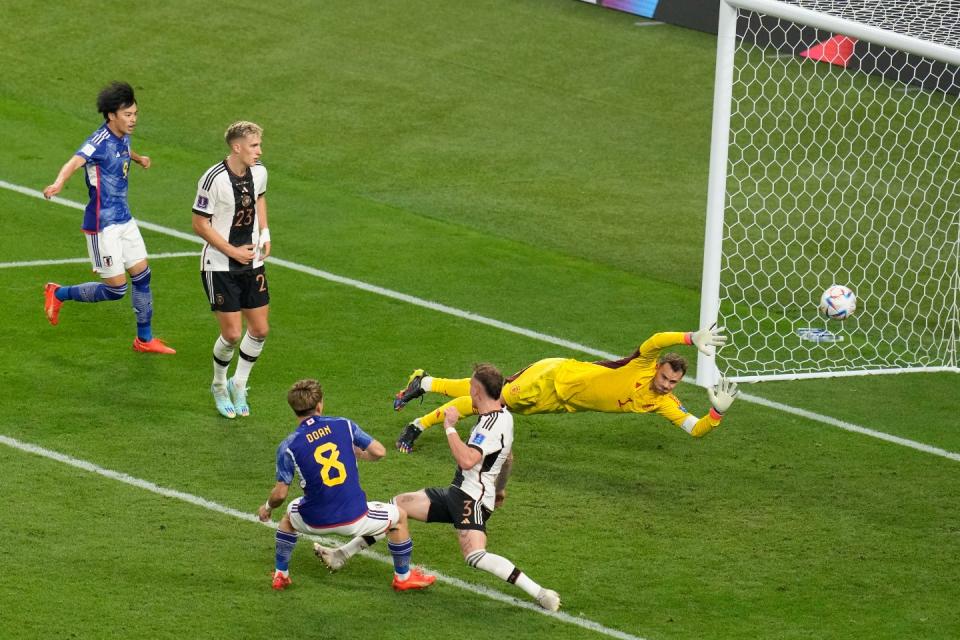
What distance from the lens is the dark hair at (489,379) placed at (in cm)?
876

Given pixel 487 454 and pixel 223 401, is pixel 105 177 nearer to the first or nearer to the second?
pixel 223 401

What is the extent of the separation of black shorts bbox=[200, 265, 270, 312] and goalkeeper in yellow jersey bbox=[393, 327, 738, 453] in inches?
58.9

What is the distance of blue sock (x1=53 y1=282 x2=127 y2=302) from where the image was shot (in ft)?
40.2

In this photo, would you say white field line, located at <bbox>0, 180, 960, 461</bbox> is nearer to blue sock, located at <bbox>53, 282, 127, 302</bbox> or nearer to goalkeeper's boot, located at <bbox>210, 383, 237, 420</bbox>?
blue sock, located at <bbox>53, 282, 127, 302</bbox>

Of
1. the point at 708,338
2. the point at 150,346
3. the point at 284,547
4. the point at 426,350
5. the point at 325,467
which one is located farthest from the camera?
the point at 426,350

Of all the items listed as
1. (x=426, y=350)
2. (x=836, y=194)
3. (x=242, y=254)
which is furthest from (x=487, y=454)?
(x=836, y=194)

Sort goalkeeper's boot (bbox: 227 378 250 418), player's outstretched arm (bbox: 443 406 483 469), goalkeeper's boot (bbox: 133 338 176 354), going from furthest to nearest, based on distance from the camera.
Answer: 1. goalkeeper's boot (bbox: 133 338 176 354)
2. goalkeeper's boot (bbox: 227 378 250 418)
3. player's outstretched arm (bbox: 443 406 483 469)

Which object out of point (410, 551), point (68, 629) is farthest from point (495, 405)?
point (68, 629)

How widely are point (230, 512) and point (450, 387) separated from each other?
2.10 meters

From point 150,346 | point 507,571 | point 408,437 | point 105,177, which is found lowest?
point 150,346

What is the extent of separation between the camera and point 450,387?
36.6ft

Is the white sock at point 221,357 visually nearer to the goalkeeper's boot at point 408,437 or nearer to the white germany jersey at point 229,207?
the white germany jersey at point 229,207

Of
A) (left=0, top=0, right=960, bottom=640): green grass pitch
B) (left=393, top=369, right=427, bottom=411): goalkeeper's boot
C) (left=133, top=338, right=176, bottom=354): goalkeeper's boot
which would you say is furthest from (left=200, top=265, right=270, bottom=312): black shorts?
(left=133, top=338, right=176, bottom=354): goalkeeper's boot

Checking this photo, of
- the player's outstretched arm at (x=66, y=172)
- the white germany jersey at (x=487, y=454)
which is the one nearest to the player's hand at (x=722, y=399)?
the white germany jersey at (x=487, y=454)
